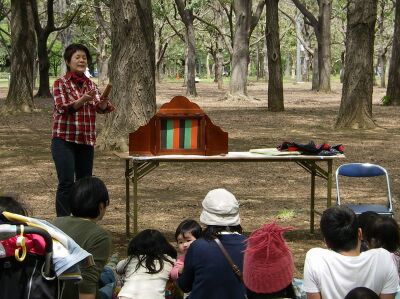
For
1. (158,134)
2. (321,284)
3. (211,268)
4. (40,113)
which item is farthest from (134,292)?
(40,113)

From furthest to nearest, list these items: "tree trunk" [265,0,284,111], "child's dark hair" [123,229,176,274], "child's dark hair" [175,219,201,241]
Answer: "tree trunk" [265,0,284,111], "child's dark hair" [175,219,201,241], "child's dark hair" [123,229,176,274]

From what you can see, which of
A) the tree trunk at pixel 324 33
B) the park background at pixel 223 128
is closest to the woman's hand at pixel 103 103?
the park background at pixel 223 128

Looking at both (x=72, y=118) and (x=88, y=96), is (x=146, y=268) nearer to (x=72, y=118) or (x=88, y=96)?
(x=88, y=96)

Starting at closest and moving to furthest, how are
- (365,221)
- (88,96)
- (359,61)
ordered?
(365,221)
(88,96)
(359,61)

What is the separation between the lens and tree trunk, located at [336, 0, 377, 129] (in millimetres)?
17047

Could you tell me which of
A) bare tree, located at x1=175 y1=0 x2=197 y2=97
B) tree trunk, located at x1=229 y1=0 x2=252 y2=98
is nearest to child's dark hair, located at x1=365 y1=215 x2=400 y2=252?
tree trunk, located at x1=229 y1=0 x2=252 y2=98

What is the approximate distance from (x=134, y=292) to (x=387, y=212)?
2.82 m

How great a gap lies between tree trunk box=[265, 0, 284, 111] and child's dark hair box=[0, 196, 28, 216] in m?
20.1

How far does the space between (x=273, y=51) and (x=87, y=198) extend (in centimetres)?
1937

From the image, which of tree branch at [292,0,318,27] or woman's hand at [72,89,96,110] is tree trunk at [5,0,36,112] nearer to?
tree branch at [292,0,318,27]

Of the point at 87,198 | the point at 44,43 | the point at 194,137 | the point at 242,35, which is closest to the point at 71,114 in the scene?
the point at 194,137

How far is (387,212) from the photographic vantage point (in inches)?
268

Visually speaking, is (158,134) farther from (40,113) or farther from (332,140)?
(40,113)

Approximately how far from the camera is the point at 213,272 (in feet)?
14.3
